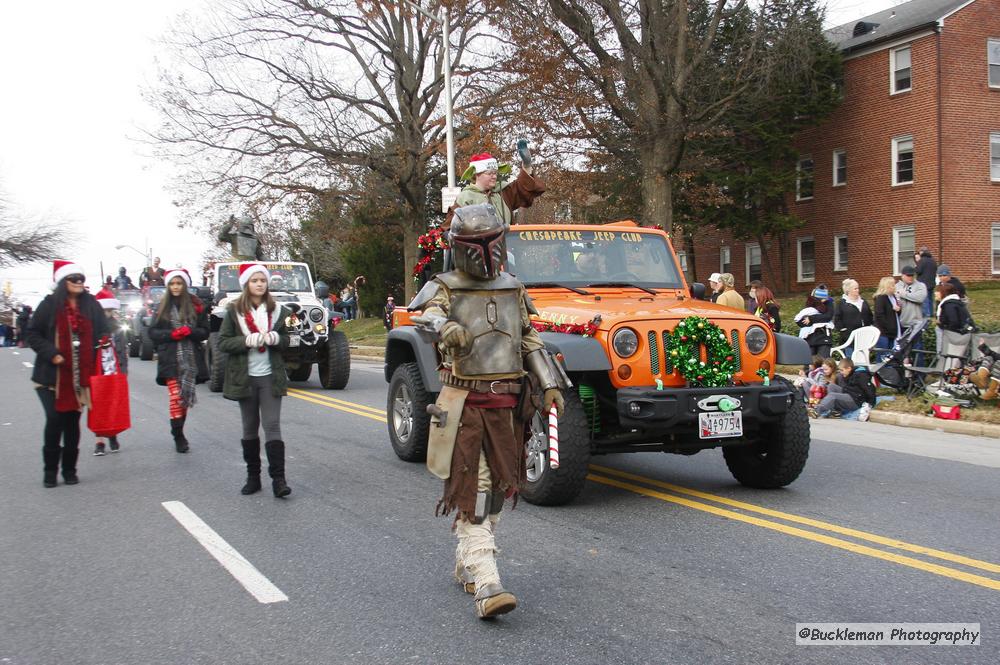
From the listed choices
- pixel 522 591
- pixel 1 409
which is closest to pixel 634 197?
pixel 1 409

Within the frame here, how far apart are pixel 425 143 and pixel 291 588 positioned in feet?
92.0

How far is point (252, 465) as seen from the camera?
290 inches

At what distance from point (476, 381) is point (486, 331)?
25cm

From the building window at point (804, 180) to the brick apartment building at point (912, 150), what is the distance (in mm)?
83

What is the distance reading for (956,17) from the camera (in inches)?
1174

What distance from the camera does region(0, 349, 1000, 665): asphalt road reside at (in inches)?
161

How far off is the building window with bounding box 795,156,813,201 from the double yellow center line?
27.8 m

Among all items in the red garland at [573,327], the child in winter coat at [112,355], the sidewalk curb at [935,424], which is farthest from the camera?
the sidewalk curb at [935,424]

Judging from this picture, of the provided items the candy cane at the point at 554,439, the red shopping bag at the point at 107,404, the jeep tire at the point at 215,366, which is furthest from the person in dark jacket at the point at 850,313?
the red shopping bag at the point at 107,404

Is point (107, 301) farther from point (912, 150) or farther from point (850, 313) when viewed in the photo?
point (912, 150)

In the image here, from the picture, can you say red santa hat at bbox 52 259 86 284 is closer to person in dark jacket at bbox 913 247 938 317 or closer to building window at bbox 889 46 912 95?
person in dark jacket at bbox 913 247 938 317

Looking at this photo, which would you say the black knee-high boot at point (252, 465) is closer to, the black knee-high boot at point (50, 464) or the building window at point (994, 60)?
the black knee-high boot at point (50, 464)

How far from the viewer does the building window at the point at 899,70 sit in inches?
1216

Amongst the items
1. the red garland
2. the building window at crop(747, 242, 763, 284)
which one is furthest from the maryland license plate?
the building window at crop(747, 242, 763, 284)
